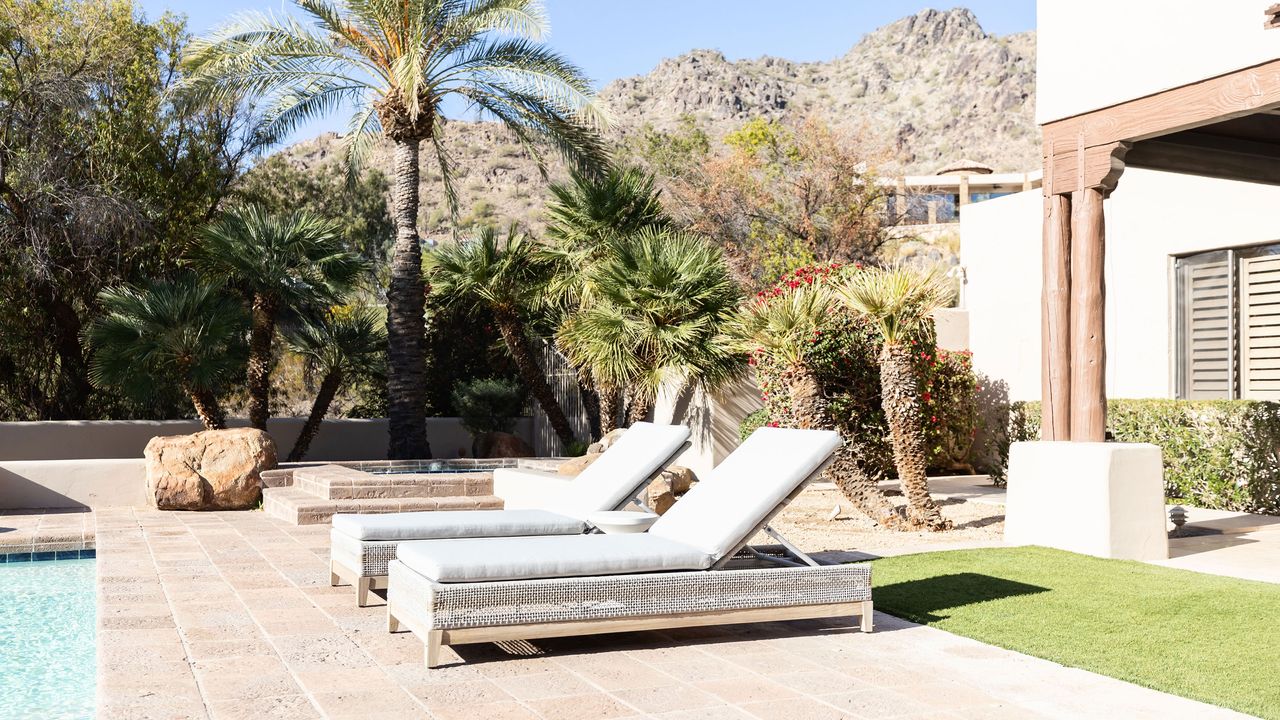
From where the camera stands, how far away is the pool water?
4.80 meters

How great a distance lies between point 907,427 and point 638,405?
17.9 feet

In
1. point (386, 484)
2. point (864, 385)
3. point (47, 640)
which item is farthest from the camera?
point (864, 385)

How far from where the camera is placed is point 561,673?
4758mm

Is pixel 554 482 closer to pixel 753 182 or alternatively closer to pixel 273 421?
pixel 273 421

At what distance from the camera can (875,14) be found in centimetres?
7769

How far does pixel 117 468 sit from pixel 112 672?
9348 mm

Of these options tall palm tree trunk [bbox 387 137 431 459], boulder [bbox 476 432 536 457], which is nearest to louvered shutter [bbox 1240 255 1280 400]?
tall palm tree trunk [bbox 387 137 431 459]

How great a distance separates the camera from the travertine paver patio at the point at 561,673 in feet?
13.7

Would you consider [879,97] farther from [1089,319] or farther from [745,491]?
[745,491]

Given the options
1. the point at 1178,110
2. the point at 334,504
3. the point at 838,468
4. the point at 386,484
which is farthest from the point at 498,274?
the point at 1178,110

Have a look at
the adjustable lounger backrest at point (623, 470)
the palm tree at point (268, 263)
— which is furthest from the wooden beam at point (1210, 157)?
the palm tree at point (268, 263)

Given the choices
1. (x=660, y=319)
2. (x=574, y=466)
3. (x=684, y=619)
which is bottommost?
(x=684, y=619)

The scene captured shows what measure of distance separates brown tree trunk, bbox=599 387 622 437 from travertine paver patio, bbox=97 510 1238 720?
9023 mm

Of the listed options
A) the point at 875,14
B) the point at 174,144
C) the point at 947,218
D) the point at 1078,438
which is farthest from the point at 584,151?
the point at 875,14
